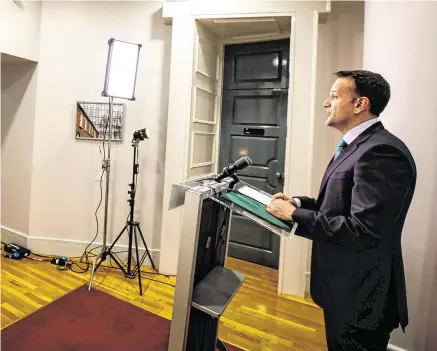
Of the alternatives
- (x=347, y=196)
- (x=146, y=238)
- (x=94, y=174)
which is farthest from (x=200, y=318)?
(x=94, y=174)

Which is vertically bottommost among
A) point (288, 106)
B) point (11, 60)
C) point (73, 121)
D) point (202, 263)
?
point (202, 263)

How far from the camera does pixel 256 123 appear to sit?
3.44m

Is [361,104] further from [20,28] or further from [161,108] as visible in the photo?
[20,28]

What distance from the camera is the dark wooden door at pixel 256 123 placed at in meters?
3.31

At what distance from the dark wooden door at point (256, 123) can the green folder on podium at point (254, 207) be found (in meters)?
2.13

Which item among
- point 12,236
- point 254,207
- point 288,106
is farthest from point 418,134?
point 12,236

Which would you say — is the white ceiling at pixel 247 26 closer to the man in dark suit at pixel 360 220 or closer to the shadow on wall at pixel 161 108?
the shadow on wall at pixel 161 108

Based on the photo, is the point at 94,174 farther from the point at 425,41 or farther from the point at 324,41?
the point at 425,41

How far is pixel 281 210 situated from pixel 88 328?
1723mm

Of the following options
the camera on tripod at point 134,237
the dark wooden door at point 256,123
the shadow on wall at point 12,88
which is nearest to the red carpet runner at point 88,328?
the camera on tripod at point 134,237

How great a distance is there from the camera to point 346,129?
1.32 meters

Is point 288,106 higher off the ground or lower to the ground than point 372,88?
higher

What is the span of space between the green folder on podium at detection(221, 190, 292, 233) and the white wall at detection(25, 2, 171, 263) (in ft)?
7.04

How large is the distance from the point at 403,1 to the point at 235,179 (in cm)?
158
